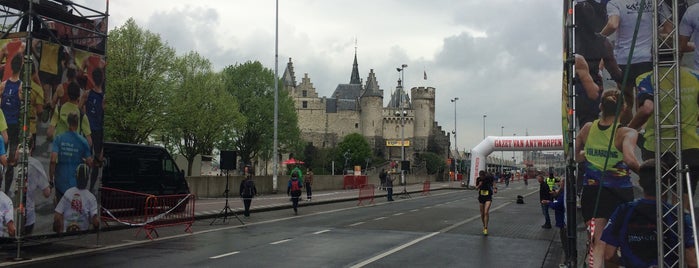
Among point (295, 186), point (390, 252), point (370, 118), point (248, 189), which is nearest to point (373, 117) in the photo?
point (370, 118)

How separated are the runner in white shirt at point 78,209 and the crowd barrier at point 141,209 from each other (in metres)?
1.79

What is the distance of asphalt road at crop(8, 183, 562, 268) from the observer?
1014 cm

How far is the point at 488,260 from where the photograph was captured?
10.6 meters

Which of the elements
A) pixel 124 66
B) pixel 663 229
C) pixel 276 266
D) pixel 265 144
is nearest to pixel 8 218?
pixel 276 266

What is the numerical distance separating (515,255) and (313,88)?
411ft

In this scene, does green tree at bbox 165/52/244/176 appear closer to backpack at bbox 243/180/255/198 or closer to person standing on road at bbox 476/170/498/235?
backpack at bbox 243/180/255/198

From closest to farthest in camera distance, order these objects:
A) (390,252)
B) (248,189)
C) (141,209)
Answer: (390,252) → (141,209) → (248,189)

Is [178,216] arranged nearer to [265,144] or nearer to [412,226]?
[412,226]

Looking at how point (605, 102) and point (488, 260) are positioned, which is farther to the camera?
point (488, 260)

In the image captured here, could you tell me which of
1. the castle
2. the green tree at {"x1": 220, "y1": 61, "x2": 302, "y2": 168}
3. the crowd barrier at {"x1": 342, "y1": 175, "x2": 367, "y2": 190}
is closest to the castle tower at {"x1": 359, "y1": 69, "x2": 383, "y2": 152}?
the castle

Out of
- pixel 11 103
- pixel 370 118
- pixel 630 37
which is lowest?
pixel 11 103

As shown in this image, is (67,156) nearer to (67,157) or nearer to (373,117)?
(67,157)

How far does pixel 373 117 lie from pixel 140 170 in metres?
115

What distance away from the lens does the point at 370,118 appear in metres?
134
